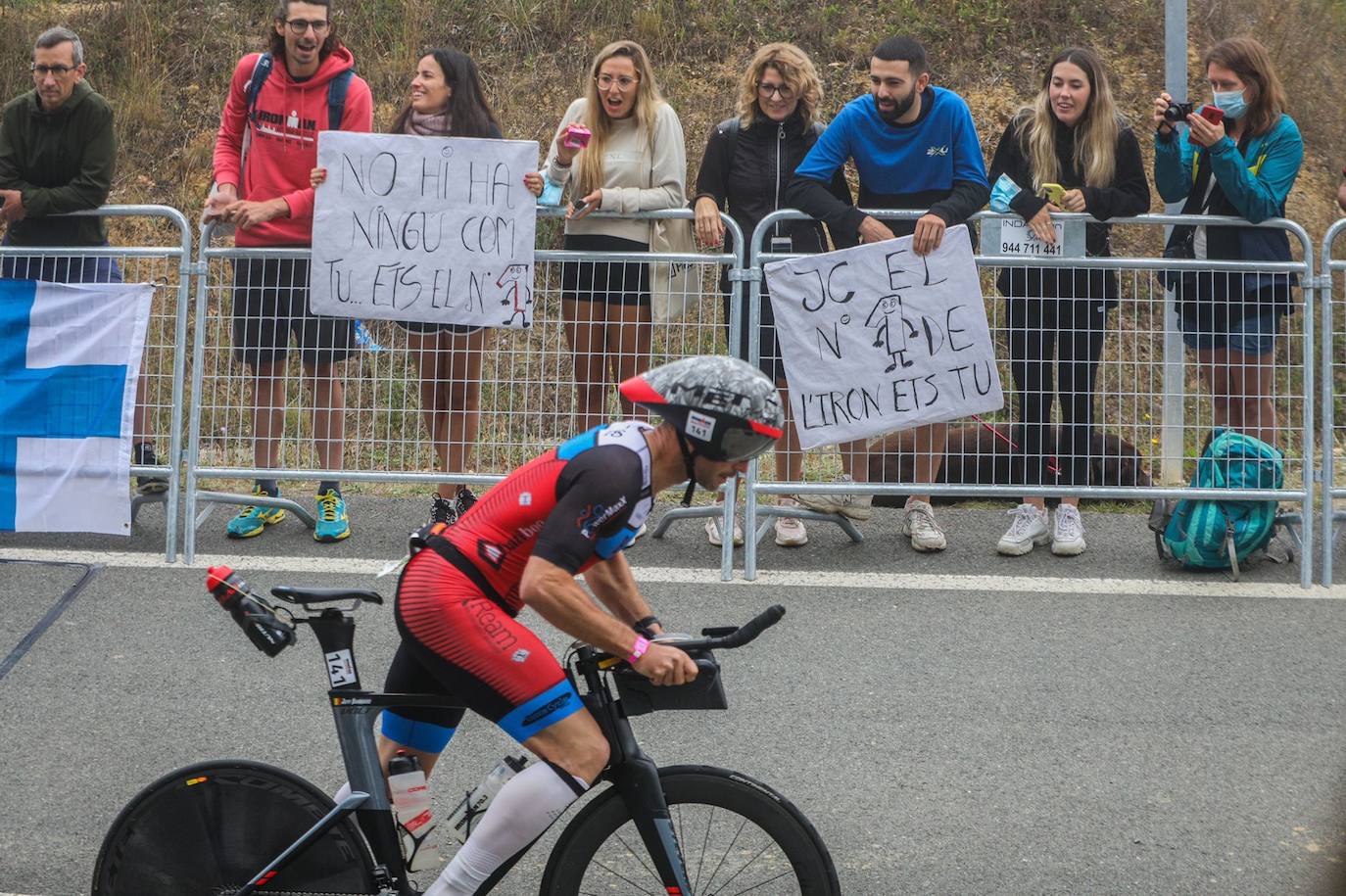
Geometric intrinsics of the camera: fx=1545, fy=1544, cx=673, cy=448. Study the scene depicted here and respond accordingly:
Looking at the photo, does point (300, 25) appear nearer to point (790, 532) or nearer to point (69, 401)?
point (69, 401)

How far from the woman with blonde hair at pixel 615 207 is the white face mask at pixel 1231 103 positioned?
8.68 feet

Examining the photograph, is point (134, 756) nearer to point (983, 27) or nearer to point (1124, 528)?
point (1124, 528)

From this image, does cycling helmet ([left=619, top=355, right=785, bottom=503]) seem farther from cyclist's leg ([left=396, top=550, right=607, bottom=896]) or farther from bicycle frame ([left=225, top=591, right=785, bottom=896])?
cyclist's leg ([left=396, top=550, right=607, bottom=896])

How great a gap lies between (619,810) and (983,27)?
12453 mm

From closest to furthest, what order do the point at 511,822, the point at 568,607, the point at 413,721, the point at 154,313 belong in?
the point at 568,607 → the point at 511,822 → the point at 413,721 → the point at 154,313

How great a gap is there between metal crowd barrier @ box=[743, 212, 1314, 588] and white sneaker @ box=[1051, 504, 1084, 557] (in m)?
0.20

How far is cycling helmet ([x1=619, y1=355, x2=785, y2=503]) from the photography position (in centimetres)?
362

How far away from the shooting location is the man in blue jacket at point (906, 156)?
7547 mm

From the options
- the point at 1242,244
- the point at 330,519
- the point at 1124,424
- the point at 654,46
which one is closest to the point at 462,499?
the point at 330,519

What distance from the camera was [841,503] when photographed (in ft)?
26.1

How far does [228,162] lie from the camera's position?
7879 millimetres

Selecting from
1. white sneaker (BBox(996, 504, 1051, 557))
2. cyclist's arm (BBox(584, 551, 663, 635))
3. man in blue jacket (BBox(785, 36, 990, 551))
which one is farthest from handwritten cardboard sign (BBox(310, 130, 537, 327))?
cyclist's arm (BBox(584, 551, 663, 635))

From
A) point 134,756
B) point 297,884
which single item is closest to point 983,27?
point 134,756

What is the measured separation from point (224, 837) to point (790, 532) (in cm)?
430
